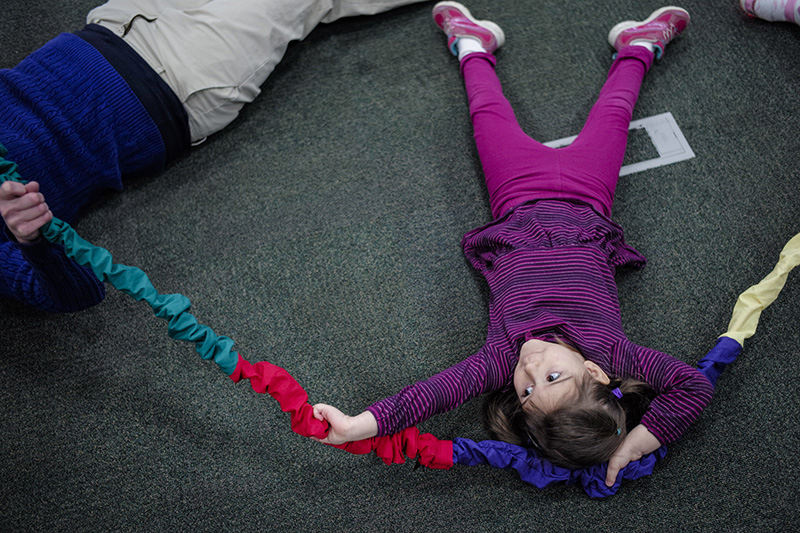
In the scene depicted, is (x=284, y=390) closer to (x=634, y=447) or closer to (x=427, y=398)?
(x=427, y=398)

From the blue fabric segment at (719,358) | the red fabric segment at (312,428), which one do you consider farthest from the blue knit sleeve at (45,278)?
the blue fabric segment at (719,358)

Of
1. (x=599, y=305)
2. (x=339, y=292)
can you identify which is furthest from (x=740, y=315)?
(x=339, y=292)

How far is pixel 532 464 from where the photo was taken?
115 centimetres

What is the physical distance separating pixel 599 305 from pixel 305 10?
926mm

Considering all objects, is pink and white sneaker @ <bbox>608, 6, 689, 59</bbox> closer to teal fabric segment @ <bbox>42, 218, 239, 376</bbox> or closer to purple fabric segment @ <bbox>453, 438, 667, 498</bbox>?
purple fabric segment @ <bbox>453, 438, 667, 498</bbox>

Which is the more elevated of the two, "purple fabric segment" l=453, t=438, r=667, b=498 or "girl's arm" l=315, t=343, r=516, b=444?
"girl's arm" l=315, t=343, r=516, b=444

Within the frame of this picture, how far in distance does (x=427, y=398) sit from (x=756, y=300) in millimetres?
661

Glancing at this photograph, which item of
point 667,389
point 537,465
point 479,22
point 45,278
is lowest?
point 537,465

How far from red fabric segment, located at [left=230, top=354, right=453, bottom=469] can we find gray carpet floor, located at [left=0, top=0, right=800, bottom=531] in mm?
121

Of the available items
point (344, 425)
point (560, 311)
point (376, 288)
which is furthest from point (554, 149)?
point (344, 425)

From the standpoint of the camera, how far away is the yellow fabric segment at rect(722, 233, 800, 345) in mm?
1238

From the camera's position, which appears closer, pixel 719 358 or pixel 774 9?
pixel 719 358

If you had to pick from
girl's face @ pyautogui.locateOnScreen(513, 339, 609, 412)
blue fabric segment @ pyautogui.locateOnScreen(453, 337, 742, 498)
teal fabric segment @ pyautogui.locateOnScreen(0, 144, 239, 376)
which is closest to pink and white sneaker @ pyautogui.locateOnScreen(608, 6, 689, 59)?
girl's face @ pyautogui.locateOnScreen(513, 339, 609, 412)

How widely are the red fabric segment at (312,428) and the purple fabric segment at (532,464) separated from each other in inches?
1.3
